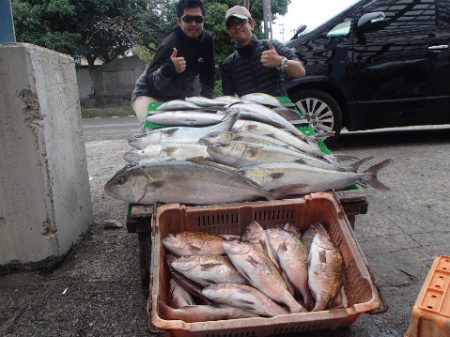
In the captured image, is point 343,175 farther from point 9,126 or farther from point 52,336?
point 9,126

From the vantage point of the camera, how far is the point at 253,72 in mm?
5004

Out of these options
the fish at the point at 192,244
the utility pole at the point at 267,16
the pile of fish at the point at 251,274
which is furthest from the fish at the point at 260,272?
the utility pole at the point at 267,16

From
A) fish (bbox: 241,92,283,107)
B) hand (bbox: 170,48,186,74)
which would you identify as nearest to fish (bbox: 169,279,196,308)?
fish (bbox: 241,92,283,107)

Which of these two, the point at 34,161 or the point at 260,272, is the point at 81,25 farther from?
the point at 260,272

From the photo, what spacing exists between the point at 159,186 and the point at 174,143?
0.66 metres

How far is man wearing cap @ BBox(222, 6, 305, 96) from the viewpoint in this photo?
454 cm

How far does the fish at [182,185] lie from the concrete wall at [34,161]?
0.74 meters

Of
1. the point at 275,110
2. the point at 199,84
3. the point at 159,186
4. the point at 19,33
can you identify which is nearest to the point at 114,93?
the point at 19,33

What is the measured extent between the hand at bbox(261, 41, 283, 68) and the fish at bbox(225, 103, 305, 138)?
0.88 m

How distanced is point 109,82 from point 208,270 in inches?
866

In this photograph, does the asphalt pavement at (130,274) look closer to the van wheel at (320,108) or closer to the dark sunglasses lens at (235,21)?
the van wheel at (320,108)

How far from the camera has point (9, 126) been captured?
8.93 feet

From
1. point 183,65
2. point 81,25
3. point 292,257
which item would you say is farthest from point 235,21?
point 81,25

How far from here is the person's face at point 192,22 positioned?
461cm
